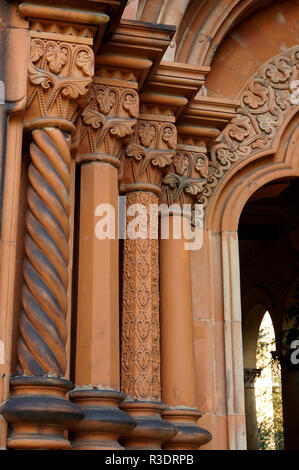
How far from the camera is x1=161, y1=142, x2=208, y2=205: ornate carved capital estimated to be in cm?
623

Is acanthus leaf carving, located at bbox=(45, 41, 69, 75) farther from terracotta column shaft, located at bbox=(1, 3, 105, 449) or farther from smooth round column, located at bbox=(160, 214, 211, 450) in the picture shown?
smooth round column, located at bbox=(160, 214, 211, 450)

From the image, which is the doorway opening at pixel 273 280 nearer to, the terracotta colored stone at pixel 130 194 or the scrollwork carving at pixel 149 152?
the terracotta colored stone at pixel 130 194

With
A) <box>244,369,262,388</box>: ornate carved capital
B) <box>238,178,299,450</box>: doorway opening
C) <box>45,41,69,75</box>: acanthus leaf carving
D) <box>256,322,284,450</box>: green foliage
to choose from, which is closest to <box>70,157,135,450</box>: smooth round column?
<box>45,41,69,75</box>: acanthus leaf carving

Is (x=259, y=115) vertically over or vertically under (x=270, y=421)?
over

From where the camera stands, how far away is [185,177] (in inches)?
248

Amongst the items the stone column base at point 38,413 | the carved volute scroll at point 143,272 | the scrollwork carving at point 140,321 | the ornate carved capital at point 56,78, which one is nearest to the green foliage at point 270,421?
the carved volute scroll at point 143,272

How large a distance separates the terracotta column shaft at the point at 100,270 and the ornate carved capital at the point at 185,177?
0.95m

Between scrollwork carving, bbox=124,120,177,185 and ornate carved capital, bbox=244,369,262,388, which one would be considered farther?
ornate carved capital, bbox=244,369,262,388

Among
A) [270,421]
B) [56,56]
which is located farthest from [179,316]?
[270,421]

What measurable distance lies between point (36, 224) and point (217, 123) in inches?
94.7

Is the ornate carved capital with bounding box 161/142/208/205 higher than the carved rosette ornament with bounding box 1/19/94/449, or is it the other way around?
the ornate carved capital with bounding box 161/142/208/205

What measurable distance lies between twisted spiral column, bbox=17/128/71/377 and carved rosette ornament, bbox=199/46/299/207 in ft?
7.24

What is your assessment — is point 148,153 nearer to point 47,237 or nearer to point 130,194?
point 130,194

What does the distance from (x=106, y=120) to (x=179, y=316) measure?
62.5 inches
